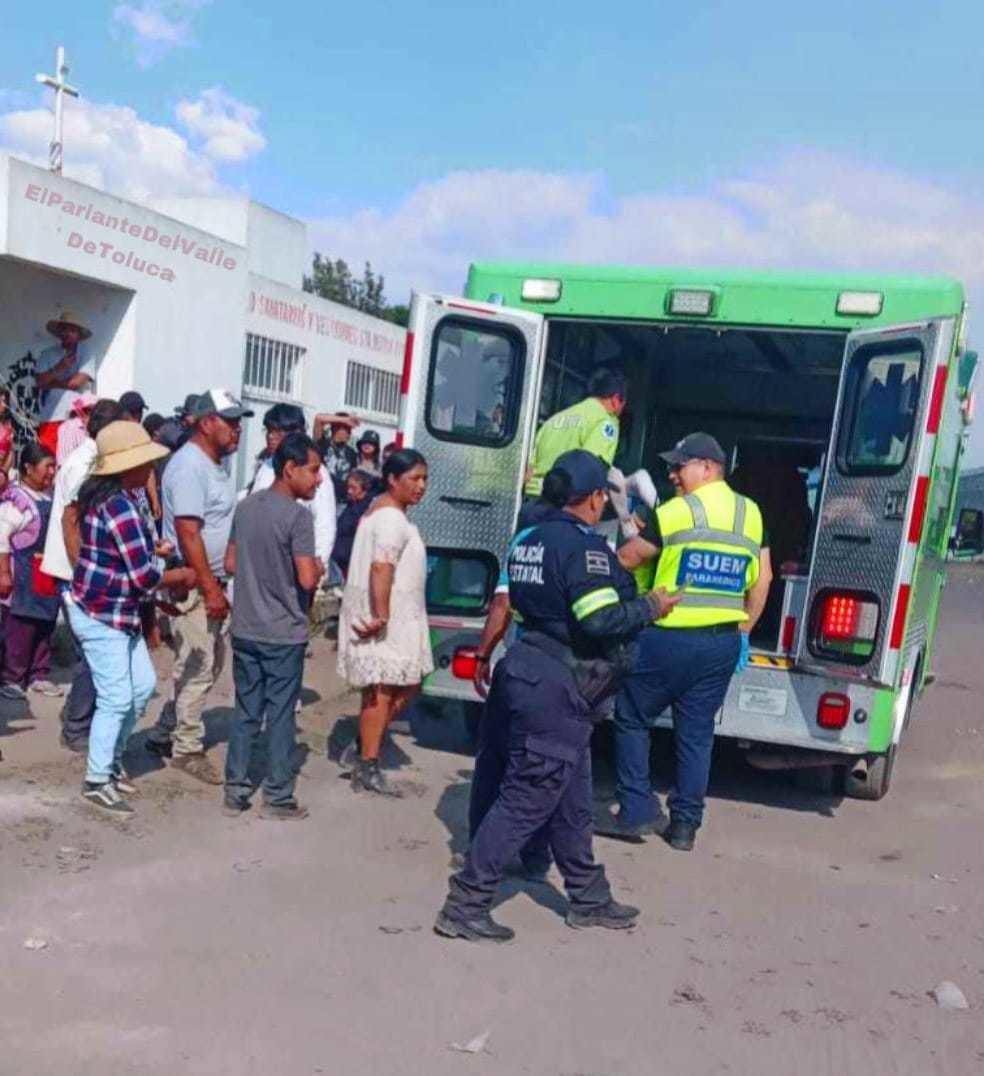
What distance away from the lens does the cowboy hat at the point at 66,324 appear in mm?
12117

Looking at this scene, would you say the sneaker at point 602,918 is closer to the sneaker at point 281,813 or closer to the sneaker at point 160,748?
the sneaker at point 281,813

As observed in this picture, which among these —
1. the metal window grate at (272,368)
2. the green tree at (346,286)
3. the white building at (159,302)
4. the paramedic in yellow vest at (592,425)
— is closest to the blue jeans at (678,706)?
the paramedic in yellow vest at (592,425)

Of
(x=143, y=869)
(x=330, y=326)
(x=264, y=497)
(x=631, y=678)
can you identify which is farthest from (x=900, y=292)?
(x=330, y=326)

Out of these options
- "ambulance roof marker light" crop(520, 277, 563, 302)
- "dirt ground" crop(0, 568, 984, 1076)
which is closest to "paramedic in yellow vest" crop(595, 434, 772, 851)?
"dirt ground" crop(0, 568, 984, 1076)

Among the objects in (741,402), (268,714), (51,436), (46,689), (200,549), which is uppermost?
(741,402)

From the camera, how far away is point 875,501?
615 centimetres

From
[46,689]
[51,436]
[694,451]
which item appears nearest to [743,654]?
[694,451]

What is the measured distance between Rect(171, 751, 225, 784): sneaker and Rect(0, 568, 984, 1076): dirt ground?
9 cm

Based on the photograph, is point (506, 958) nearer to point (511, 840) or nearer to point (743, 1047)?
point (511, 840)

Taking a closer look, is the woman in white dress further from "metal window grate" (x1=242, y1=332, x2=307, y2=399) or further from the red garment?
"metal window grate" (x1=242, y1=332, x2=307, y2=399)

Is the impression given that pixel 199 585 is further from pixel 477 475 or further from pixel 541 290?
pixel 541 290

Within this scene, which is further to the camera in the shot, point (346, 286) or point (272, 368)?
point (346, 286)

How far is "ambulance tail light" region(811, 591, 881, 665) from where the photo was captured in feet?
20.0

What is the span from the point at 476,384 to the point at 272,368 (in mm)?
9652
